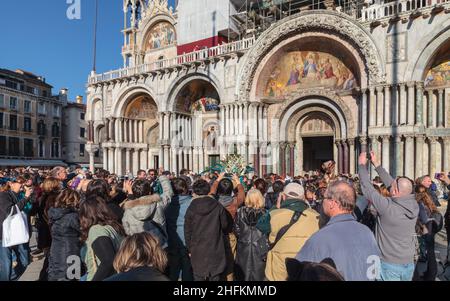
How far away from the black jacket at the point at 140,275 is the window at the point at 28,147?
138ft

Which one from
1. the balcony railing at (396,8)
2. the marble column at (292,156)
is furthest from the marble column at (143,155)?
the balcony railing at (396,8)

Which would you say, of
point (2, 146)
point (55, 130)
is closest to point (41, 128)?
point (55, 130)

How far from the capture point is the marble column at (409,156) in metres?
13.6

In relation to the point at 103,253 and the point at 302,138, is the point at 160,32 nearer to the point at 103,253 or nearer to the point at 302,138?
the point at 302,138

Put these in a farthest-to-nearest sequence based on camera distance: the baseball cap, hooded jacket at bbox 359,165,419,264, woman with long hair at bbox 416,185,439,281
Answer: woman with long hair at bbox 416,185,439,281, the baseball cap, hooded jacket at bbox 359,165,419,264

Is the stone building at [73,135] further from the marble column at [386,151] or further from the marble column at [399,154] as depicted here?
the marble column at [399,154]

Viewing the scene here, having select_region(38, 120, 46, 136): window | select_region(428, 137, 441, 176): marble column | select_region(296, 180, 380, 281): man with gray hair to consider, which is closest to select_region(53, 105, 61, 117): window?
select_region(38, 120, 46, 136): window

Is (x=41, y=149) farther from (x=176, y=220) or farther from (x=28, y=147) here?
(x=176, y=220)

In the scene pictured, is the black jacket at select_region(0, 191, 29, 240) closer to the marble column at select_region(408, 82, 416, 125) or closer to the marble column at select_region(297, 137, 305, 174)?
the marble column at select_region(408, 82, 416, 125)

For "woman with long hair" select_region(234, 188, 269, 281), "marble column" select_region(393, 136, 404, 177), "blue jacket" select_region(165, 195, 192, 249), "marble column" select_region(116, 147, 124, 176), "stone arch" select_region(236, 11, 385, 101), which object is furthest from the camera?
"marble column" select_region(116, 147, 124, 176)

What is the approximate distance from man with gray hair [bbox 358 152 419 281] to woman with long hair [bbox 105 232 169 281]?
2.46 meters

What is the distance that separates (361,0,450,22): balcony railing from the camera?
13.4 metres

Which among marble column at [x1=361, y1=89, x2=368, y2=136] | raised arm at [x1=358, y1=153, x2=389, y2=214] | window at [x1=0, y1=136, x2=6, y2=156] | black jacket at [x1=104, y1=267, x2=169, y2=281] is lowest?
black jacket at [x1=104, y1=267, x2=169, y2=281]
